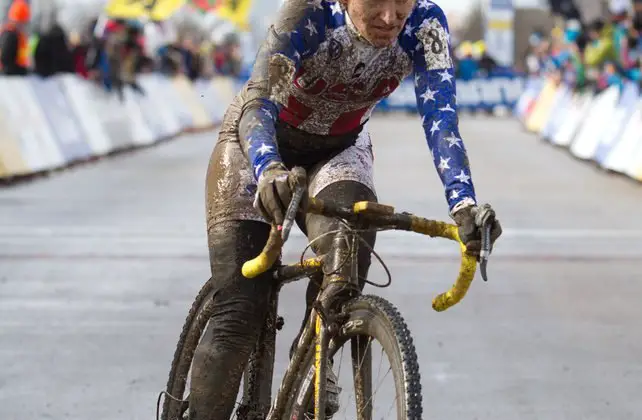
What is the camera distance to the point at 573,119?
2739 cm

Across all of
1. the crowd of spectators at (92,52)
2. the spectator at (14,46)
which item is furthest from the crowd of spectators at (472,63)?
the spectator at (14,46)

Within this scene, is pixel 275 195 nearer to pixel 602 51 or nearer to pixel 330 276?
pixel 330 276

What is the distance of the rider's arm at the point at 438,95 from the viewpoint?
4.47 m

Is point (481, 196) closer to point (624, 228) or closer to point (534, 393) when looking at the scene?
point (624, 228)

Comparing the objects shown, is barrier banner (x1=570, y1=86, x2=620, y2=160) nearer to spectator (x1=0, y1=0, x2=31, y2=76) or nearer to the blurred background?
the blurred background

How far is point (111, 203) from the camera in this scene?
52.3 feet

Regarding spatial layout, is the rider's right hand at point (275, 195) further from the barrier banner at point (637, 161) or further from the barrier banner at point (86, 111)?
the barrier banner at point (86, 111)

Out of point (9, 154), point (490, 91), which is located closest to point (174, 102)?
point (9, 154)

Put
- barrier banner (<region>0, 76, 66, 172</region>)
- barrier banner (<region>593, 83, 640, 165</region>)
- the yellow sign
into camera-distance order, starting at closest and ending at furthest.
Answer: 1. barrier banner (<region>0, 76, 66, 172</region>)
2. barrier banner (<region>593, 83, 640, 165</region>)
3. the yellow sign

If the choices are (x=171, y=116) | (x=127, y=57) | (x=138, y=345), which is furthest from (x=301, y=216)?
(x=171, y=116)

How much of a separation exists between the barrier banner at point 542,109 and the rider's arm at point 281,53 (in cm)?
2865

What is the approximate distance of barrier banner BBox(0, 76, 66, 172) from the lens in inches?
721

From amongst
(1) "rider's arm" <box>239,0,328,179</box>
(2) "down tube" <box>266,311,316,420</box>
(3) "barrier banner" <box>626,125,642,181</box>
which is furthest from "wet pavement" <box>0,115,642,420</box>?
(1) "rider's arm" <box>239,0,328,179</box>

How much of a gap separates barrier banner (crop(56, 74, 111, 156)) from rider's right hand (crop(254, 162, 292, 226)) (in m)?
18.0
